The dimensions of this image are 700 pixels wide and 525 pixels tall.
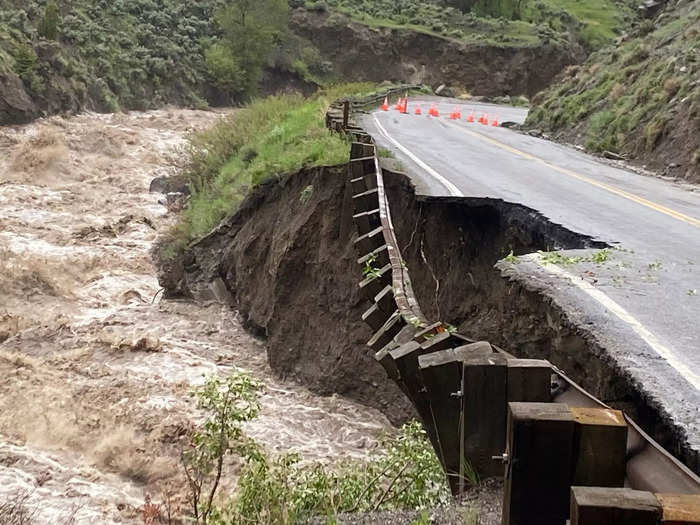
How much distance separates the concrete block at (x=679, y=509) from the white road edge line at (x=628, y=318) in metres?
2.05

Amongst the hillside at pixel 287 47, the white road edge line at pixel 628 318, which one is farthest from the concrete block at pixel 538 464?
the hillside at pixel 287 47

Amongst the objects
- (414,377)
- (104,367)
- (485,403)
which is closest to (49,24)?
(104,367)

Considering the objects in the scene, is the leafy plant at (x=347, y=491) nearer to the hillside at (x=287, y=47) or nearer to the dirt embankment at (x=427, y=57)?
the hillside at (x=287, y=47)

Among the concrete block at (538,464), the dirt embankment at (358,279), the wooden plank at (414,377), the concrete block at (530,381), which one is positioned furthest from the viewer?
the dirt embankment at (358,279)

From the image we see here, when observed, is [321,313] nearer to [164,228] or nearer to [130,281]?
[130,281]

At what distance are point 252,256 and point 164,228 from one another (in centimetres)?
720

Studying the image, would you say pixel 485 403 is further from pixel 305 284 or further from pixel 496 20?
pixel 496 20

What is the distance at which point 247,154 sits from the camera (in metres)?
18.2

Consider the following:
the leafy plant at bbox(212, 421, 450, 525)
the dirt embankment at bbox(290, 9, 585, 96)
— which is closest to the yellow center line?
the leafy plant at bbox(212, 421, 450, 525)

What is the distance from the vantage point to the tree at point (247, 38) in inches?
1780

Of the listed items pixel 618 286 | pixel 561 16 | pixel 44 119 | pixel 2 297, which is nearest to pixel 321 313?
pixel 618 286

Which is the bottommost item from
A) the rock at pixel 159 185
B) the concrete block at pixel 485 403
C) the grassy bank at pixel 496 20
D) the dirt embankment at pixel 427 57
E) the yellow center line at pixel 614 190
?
the rock at pixel 159 185

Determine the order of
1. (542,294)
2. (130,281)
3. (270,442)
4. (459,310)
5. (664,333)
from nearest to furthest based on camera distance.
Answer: (664,333) → (542,294) → (459,310) → (270,442) → (130,281)

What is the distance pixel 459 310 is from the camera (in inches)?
336
